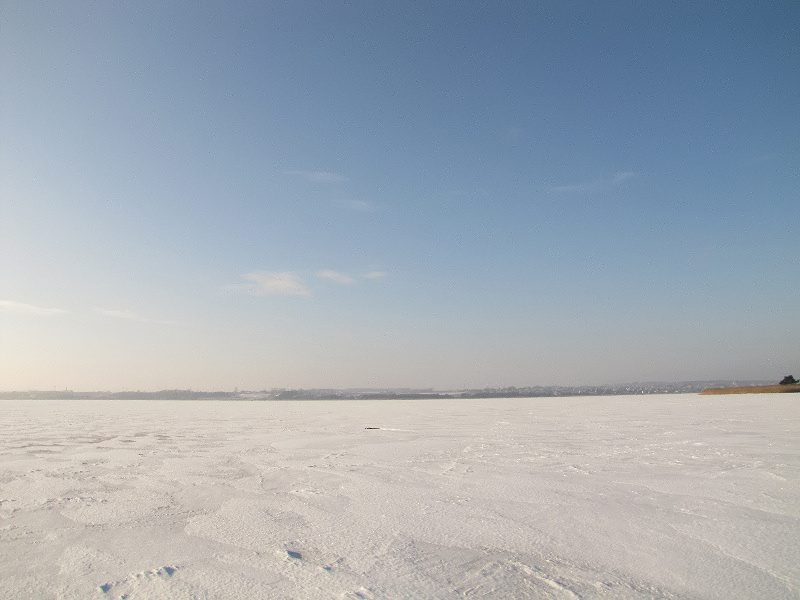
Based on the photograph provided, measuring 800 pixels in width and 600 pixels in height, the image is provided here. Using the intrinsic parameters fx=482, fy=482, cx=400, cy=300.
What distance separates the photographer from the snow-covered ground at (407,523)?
237 centimetres

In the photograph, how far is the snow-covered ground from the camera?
2.37m

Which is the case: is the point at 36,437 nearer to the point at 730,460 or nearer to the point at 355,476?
the point at 355,476

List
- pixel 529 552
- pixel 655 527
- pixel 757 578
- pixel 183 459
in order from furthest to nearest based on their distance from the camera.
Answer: pixel 183 459 → pixel 655 527 → pixel 529 552 → pixel 757 578

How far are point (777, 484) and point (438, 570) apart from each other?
3449mm

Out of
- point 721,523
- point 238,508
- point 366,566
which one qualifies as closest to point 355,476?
point 238,508

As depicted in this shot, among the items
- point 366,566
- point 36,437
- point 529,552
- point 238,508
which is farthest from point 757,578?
point 36,437

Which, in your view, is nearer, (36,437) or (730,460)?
(730,460)

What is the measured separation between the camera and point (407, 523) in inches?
130

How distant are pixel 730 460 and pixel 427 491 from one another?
11.6ft

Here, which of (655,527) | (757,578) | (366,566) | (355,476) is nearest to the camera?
(757,578)

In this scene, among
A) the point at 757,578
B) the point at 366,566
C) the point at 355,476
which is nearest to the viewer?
the point at 757,578

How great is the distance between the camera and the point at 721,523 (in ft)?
10.4

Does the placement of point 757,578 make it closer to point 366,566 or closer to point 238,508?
point 366,566

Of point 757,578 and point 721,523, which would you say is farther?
point 721,523
